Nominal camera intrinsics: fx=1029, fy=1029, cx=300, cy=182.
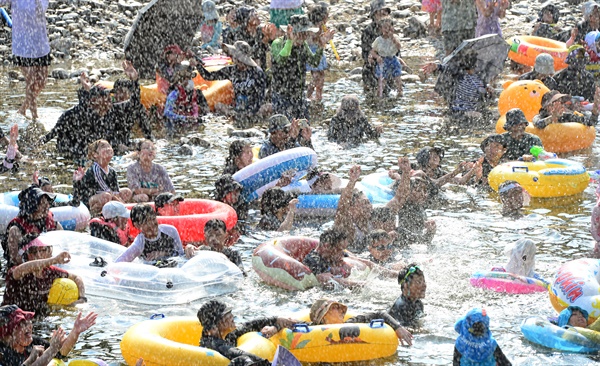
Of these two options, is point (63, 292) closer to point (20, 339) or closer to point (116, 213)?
point (116, 213)

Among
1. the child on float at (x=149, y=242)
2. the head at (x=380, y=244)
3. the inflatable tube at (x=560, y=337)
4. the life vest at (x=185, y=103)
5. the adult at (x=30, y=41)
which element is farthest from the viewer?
the life vest at (x=185, y=103)

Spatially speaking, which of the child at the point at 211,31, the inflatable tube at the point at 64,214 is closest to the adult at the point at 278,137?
the inflatable tube at the point at 64,214

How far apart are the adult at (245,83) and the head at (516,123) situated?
443 cm

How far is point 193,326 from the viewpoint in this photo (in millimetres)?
7691

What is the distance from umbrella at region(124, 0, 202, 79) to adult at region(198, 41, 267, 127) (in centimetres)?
220

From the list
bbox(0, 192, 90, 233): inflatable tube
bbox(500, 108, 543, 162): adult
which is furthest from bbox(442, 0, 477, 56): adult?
bbox(0, 192, 90, 233): inflatable tube

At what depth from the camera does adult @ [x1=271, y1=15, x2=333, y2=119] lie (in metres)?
14.9

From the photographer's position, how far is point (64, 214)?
10.4 metres

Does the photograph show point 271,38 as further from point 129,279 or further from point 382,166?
point 129,279

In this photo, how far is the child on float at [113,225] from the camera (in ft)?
33.1

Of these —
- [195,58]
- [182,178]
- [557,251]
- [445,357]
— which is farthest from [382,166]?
[445,357]

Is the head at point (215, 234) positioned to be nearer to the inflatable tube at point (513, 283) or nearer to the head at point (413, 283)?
the head at point (413, 283)

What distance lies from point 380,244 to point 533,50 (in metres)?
8.96

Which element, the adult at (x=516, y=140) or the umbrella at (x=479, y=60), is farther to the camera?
the umbrella at (x=479, y=60)
